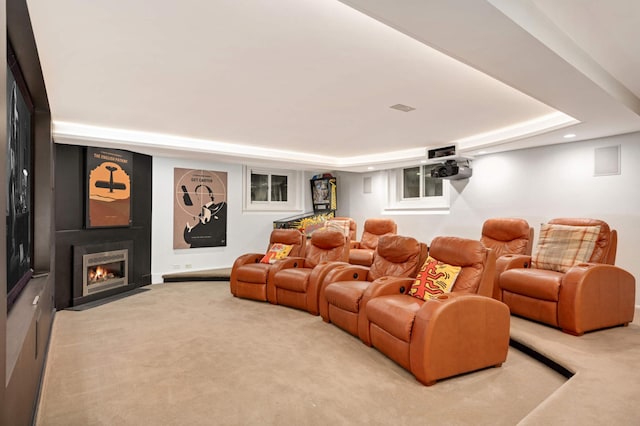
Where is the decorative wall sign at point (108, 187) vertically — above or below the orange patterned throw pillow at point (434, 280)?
above

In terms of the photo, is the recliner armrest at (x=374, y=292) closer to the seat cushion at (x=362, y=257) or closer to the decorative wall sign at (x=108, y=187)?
the seat cushion at (x=362, y=257)

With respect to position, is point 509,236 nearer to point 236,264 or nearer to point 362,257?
point 362,257

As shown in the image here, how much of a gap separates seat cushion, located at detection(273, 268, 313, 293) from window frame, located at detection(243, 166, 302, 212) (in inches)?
123

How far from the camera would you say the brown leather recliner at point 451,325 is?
250 cm

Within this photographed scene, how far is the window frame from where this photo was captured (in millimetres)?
7520

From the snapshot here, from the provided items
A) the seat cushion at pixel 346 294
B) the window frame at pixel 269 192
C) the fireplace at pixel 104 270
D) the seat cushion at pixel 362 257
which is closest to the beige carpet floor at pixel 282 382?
the seat cushion at pixel 346 294

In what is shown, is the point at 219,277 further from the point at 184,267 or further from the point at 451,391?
the point at 451,391

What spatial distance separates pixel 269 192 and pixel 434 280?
5.39 metres

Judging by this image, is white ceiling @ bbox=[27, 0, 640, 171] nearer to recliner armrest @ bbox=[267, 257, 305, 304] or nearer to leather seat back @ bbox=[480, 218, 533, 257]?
leather seat back @ bbox=[480, 218, 533, 257]

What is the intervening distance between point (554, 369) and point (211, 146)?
16.9ft

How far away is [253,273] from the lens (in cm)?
493

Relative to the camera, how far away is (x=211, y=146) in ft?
18.6

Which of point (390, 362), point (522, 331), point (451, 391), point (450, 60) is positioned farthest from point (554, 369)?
point (450, 60)

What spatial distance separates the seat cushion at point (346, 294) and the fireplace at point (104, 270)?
11.4ft
